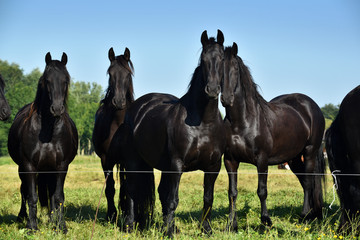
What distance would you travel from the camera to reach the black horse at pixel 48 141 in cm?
634

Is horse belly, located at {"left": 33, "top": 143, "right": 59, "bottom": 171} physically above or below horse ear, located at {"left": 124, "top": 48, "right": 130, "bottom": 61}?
below

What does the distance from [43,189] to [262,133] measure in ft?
13.3

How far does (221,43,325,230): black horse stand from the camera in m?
6.68

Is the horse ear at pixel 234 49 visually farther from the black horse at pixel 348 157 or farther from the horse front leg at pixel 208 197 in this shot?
the horse front leg at pixel 208 197

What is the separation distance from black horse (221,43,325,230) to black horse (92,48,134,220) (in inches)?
80.0

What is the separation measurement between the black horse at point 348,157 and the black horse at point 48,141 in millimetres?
4157

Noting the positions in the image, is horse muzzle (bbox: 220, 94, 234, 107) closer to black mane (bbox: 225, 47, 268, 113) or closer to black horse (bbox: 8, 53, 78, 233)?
black mane (bbox: 225, 47, 268, 113)

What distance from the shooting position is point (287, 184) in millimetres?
14586

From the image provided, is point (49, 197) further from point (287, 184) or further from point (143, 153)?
point (287, 184)

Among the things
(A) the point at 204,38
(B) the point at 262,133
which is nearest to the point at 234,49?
(A) the point at 204,38

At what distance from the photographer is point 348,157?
5.55 m

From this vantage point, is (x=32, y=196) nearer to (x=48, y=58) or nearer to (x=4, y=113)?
(x=4, y=113)

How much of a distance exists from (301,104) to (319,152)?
114 cm

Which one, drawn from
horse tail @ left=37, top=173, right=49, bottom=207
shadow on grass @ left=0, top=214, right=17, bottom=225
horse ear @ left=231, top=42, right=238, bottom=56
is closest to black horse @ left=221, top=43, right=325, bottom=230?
horse ear @ left=231, top=42, right=238, bottom=56
